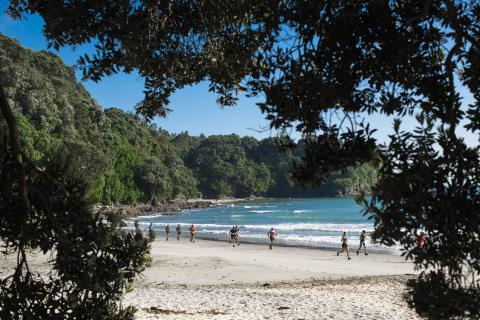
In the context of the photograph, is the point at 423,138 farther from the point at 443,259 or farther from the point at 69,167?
the point at 69,167

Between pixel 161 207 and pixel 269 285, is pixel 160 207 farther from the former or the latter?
pixel 269 285

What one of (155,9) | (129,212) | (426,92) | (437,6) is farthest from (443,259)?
(129,212)

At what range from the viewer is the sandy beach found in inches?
426

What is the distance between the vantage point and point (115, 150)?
7350cm

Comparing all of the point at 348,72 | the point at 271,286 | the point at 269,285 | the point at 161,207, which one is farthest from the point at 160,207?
the point at 348,72

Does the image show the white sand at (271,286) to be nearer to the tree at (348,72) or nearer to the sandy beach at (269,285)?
the sandy beach at (269,285)

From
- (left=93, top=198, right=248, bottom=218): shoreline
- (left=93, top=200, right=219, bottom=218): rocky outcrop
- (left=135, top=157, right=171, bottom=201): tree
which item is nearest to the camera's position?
(left=93, top=200, right=219, bottom=218): rocky outcrop

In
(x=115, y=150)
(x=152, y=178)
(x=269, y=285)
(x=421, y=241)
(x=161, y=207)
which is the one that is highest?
(x=115, y=150)

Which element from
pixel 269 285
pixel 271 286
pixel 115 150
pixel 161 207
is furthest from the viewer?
pixel 161 207

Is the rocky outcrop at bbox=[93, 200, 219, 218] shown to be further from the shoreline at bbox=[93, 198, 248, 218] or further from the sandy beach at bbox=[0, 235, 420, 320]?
the sandy beach at bbox=[0, 235, 420, 320]

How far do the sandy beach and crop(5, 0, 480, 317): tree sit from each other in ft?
11.4

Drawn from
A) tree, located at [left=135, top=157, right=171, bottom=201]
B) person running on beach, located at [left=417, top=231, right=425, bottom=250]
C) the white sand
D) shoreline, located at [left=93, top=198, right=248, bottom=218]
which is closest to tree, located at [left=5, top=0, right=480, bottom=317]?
person running on beach, located at [left=417, top=231, right=425, bottom=250]

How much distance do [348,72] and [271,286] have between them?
13.1 meters

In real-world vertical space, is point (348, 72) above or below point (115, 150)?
below
